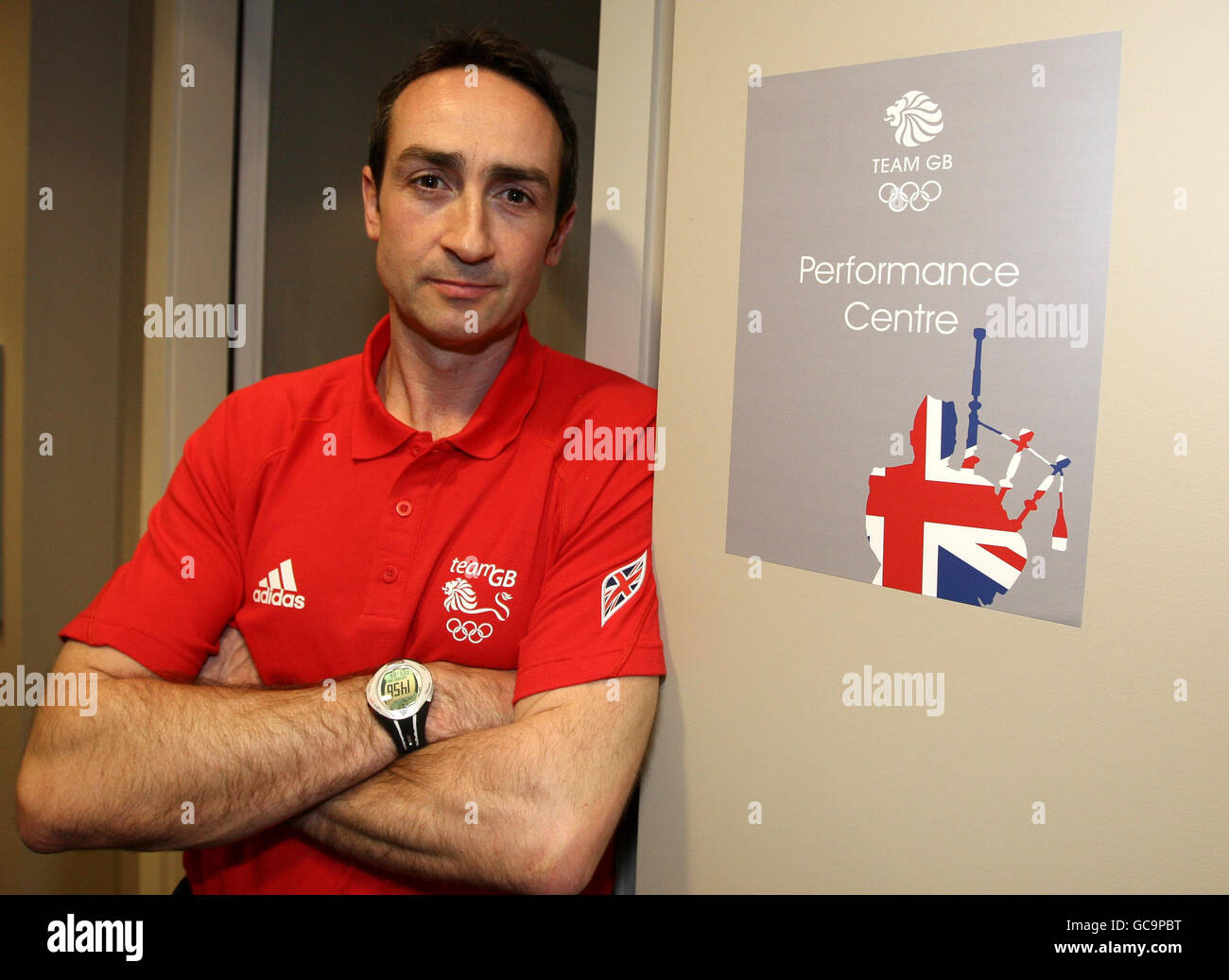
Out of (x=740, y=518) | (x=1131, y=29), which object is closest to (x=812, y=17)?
(x=1131, y=29)

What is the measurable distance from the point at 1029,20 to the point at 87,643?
121 cm

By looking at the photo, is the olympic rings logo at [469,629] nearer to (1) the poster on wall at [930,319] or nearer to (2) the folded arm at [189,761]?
(2) the folded arm at [189,761]

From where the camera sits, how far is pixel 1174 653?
679 mm

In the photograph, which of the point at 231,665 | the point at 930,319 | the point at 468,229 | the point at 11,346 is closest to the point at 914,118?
the point at 930,319

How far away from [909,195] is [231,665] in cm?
101

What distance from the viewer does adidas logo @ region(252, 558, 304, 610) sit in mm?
1164

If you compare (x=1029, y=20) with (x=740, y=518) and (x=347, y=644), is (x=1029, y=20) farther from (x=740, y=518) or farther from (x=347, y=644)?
(x=347, y=644)

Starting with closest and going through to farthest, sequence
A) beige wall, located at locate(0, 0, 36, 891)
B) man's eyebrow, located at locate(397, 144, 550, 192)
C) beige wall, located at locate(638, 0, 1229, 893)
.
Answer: beige wall, located at locate(638, 0, 1229, 893), man's eyebrow, located at locate(397, 144, 550, 192), beige wall, located at locate(0, 0, 36, 891)

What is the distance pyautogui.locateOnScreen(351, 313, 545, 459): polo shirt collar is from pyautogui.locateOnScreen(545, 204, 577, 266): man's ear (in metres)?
0.10

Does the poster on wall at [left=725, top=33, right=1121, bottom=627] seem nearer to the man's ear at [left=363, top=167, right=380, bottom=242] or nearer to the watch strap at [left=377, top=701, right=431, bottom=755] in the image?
the watch strap at [left=377, top=701, right=431, bottom=755]

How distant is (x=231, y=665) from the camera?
3.92 ft

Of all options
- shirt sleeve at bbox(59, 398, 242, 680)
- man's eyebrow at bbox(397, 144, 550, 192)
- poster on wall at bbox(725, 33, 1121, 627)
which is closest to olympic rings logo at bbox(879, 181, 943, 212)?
poster on wall at bbox(725, 33, 1121, 627)

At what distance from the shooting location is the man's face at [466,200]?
114 cm

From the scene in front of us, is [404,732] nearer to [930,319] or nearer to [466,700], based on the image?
[466,700]
